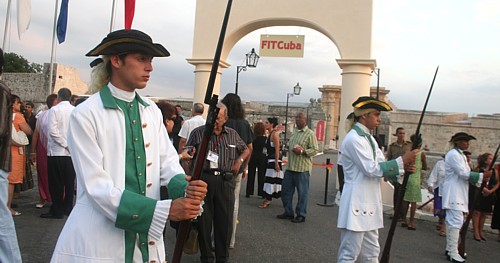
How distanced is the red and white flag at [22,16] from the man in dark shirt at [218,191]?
12232 mm

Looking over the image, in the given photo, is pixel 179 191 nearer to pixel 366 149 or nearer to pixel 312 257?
pixel 366 149

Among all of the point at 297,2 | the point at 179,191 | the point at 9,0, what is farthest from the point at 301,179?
the point at 9,0

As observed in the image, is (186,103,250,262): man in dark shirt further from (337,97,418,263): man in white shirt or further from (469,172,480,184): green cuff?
(469,172,480,184): green cuff

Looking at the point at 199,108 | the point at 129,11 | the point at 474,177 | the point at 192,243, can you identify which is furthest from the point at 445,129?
the point at 192,243

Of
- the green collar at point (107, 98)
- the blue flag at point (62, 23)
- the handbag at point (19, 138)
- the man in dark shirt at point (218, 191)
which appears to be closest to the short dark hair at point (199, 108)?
the man in dark shirt at point (218, 191)

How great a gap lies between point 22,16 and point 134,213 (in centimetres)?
1509

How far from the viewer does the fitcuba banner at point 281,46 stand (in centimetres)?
1048

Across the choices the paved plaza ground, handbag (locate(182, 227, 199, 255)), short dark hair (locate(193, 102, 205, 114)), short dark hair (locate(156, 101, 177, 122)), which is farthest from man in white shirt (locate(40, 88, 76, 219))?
handbag (locate(182, 227, 199, 255))

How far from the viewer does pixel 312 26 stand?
996cm

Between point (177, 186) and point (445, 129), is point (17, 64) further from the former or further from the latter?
point (177, 186)

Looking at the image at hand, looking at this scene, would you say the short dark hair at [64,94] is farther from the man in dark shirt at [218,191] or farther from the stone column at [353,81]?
the stone column at [353,81]

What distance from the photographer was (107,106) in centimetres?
209

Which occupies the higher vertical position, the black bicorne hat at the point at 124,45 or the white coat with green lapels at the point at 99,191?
the black bicorne hat at the point at 124,45

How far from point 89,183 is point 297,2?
8.81 meters
